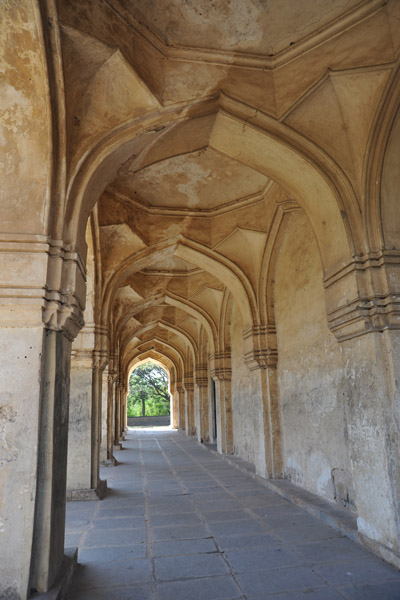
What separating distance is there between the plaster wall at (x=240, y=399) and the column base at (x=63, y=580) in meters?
6.01

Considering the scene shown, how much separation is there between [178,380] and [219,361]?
10.1m

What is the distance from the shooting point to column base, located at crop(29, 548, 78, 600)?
2840 millimetres

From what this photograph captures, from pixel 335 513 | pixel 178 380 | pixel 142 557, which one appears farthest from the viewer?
pixel 178 380

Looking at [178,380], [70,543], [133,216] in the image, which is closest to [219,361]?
[133,216]

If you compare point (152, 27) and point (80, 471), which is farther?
point (80, 471)

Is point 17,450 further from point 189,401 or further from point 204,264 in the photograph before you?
point 189,401

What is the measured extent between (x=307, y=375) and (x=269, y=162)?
3.09 meters

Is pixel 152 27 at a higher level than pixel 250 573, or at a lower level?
higher

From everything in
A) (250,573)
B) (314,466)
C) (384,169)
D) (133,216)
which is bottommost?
(250,573)

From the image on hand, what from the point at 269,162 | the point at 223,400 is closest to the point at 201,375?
the point at 223,400

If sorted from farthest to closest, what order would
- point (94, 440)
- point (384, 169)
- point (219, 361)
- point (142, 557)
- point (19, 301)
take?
point (219, 361), point (94, 440), point (384, 169), point (142, 557), point (19, 301)

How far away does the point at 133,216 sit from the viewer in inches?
302

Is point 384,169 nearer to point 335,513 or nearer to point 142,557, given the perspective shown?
point 335,513

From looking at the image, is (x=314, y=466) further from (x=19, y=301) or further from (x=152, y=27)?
(x=152, y=27)
